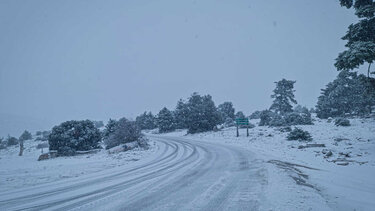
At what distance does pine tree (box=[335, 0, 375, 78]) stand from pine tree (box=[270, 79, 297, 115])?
105ft

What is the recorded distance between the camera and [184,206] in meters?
4.67

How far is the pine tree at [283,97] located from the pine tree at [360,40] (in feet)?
105

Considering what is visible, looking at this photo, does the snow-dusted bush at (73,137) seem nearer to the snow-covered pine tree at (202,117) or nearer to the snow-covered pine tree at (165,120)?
the snow-covered pine tree at (202,117)

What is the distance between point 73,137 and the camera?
18812 millimetres

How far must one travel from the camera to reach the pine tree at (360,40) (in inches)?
344

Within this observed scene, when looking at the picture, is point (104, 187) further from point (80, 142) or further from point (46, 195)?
point (80, 142)

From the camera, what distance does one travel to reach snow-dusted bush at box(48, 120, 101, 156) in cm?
1807

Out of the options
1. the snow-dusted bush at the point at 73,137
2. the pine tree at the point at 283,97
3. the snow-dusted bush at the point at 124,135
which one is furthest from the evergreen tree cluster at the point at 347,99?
the snow-dusted bush at the point at 73,137

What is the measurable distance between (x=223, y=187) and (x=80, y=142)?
59.9 ft

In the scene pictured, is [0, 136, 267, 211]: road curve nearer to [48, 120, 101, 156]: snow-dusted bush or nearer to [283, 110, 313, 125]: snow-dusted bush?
[48, 120, 101, 156]: snow-dusted bush

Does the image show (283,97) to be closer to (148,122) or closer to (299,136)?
(299,136)

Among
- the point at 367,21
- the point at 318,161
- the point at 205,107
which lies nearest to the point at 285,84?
the point at 205,107

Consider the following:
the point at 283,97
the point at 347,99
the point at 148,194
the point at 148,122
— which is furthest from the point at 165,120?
the point at 148,194

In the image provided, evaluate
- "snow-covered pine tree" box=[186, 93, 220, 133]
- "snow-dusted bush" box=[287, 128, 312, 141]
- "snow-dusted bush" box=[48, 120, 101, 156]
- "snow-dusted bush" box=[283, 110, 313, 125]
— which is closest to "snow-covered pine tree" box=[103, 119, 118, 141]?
"snow-dusted bush" box=[48, 120, 101, 156]
